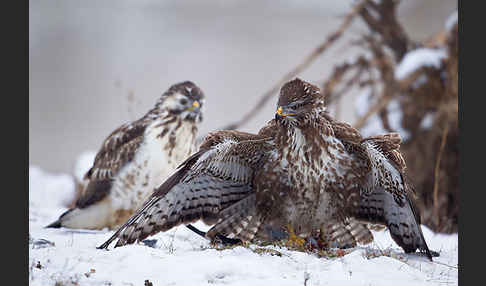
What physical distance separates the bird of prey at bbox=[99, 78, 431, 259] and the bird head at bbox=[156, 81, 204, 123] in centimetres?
115

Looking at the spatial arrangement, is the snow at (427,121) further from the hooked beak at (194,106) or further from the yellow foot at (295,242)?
the yellow foot at (295,242)

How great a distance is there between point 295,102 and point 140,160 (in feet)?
5.72

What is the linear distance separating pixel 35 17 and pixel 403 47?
13.9 feet

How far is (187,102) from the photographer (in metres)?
4.34

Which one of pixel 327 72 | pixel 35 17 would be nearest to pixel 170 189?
pixel 35 17

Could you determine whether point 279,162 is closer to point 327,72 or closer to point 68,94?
point 68,94

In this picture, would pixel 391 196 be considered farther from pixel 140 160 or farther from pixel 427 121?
pixel 427 121

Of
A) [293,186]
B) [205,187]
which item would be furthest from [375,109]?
[205,187]

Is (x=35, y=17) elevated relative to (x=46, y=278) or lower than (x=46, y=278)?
elevated

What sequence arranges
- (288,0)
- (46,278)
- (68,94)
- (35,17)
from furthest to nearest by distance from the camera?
1. (288,0)
2. (68,94)
3. (35,17)
4. (46,278)

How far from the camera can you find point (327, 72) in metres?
6.42

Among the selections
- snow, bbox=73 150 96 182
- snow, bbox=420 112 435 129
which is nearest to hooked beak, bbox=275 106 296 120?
snow, bbox=420 112 435 129

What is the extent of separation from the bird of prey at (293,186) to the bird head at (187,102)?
1.15 m

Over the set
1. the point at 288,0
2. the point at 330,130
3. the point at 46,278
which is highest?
the point at 288,0
